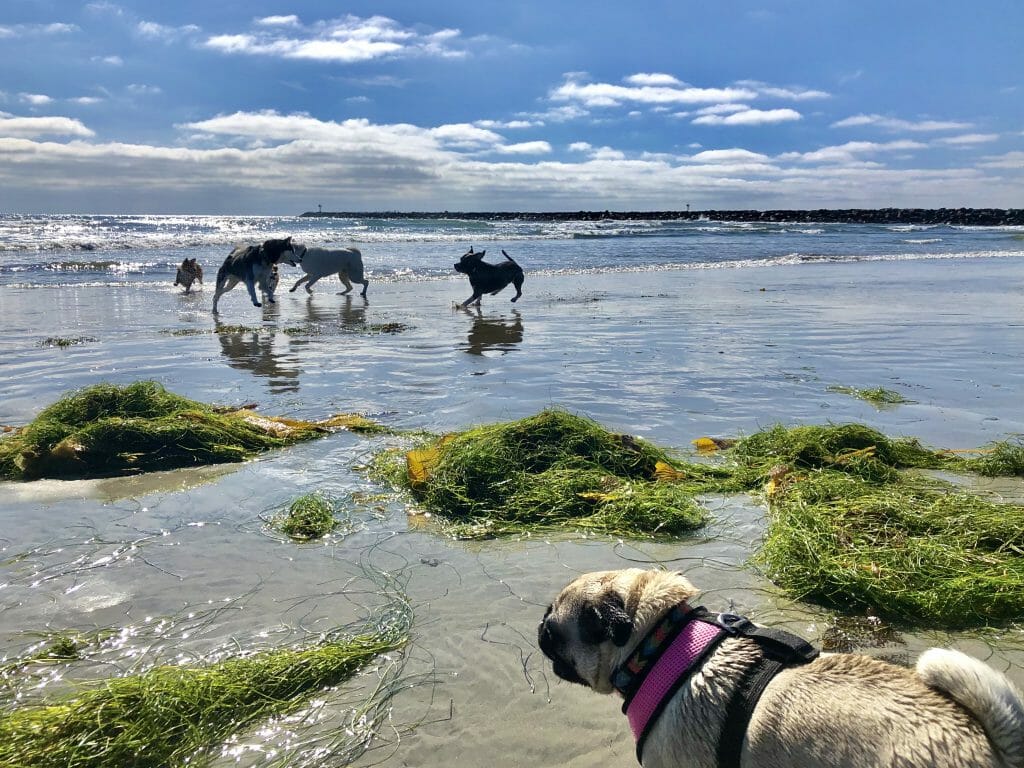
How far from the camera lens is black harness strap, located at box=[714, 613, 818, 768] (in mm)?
2168

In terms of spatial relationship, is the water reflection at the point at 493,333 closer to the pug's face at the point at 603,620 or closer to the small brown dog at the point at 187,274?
the pug's face at the point at 603,620

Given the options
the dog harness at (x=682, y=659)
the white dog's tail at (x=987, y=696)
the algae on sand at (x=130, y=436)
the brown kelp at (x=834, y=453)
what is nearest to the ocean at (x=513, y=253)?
the algae on sand at (x=130, y=436)

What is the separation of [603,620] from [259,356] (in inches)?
402

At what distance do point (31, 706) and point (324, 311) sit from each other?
15.5 meters

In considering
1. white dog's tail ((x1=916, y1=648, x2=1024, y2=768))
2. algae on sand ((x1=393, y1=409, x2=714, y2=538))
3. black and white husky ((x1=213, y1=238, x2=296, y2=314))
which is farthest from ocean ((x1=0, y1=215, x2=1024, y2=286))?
white dog's tail ((x1=916, y1=648, x2=1024, y2=768))

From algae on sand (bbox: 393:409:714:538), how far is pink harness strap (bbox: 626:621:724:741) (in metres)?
Answer: 2.37

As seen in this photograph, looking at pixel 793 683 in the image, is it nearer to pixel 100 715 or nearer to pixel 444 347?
pixel 100 715

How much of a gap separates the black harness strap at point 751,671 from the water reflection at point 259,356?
7658 millimetres

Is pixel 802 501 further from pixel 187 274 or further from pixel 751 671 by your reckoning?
pixel 187 274

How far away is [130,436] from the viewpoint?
A: 20.9ft

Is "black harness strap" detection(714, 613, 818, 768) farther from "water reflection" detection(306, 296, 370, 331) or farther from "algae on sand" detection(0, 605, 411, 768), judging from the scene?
"water reflection" detection(306, 296, 370, 331)

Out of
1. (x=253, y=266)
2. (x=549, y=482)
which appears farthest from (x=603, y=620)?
(x=253, y=266)

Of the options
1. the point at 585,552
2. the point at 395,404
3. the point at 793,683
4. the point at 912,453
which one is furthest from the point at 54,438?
the point at 912,453

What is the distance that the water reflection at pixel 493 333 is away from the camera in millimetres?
12203
